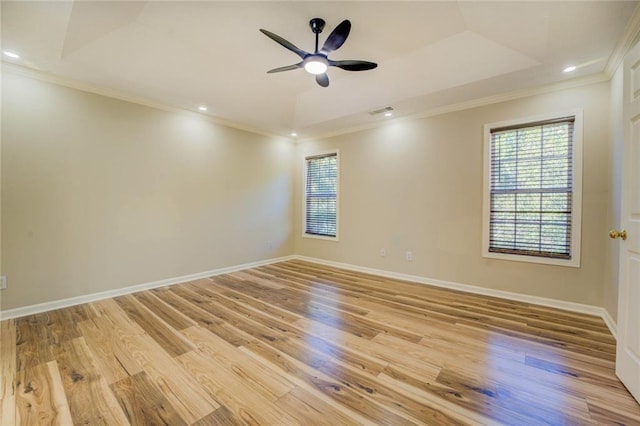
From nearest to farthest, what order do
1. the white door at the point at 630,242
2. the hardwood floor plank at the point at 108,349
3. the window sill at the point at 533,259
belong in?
the white door at the point at 630,242 → the hardwood floor plank at the point at 108,349 → the window sill at the point at 533,259

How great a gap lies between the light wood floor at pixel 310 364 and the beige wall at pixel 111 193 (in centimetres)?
53

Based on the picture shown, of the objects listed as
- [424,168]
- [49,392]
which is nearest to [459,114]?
[424,168]

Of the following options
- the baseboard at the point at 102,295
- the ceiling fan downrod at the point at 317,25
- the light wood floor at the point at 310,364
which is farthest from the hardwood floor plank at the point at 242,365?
the ceiling fan downrod at the point at 317,25

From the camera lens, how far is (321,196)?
18.0 ft

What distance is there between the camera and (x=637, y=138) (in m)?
1.73

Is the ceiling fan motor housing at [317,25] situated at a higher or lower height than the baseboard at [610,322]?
higher

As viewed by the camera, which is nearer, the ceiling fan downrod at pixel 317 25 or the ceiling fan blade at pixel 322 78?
the ceiling fan downrod at pixel 317 25

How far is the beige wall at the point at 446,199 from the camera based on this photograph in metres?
2.91

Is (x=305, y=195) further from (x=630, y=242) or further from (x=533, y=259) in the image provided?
(x=630, y=242)

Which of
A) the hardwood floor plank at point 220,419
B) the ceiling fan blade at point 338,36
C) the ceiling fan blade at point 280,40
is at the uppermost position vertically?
the ceiling fan blade at point 338,36

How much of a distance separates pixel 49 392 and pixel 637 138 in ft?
13.5

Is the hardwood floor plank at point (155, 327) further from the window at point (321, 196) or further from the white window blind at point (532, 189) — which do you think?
the white window blind at point (532, 189)

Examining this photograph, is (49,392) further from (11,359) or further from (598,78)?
(598,78)

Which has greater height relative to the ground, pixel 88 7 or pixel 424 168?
pixel 88 7
